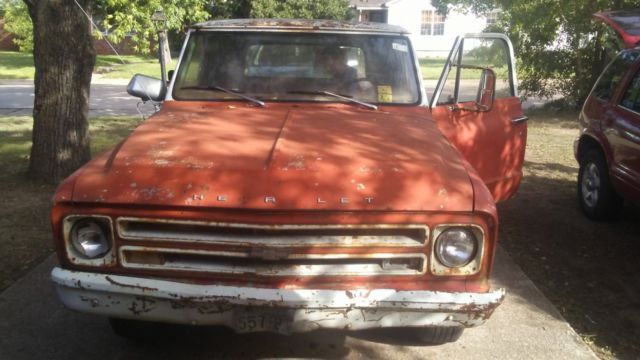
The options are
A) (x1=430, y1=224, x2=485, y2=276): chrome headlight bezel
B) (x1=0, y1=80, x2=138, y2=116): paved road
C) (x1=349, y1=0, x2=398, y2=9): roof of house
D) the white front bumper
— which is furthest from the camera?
(x1=349, y1=0, x2=398, y2=9): roof of house

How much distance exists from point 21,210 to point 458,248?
4.70 metres

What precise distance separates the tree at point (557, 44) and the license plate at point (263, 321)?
36.8 ft

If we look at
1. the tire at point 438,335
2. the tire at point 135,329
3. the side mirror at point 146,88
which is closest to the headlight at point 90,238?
the tire at point 135,329

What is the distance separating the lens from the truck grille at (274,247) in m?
2.87

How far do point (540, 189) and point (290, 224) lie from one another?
5460 mm

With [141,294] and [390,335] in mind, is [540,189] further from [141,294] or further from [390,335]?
[141,294]

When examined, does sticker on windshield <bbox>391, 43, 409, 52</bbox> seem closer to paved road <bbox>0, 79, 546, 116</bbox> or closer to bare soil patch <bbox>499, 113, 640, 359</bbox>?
bare soil patch <bbox>499, 113, 640, 359</bbox>

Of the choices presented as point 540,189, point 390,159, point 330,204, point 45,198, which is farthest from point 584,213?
point 45,198

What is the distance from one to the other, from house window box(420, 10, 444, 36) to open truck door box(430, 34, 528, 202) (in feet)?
113

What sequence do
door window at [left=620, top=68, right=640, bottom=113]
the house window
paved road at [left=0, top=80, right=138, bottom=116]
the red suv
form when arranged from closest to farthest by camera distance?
the red suv → door window at [left=620, top=68, right=640, bottom=113] → paved road at [left=0, top=80, right=138, bottom=116] → the house window

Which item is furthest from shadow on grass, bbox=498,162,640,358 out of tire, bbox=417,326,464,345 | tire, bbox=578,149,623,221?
tire, bbox=417,326,464,345

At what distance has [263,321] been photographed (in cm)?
288

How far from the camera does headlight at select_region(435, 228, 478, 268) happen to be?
296 cm

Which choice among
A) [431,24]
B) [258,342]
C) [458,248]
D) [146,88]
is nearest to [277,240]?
[458,248]
